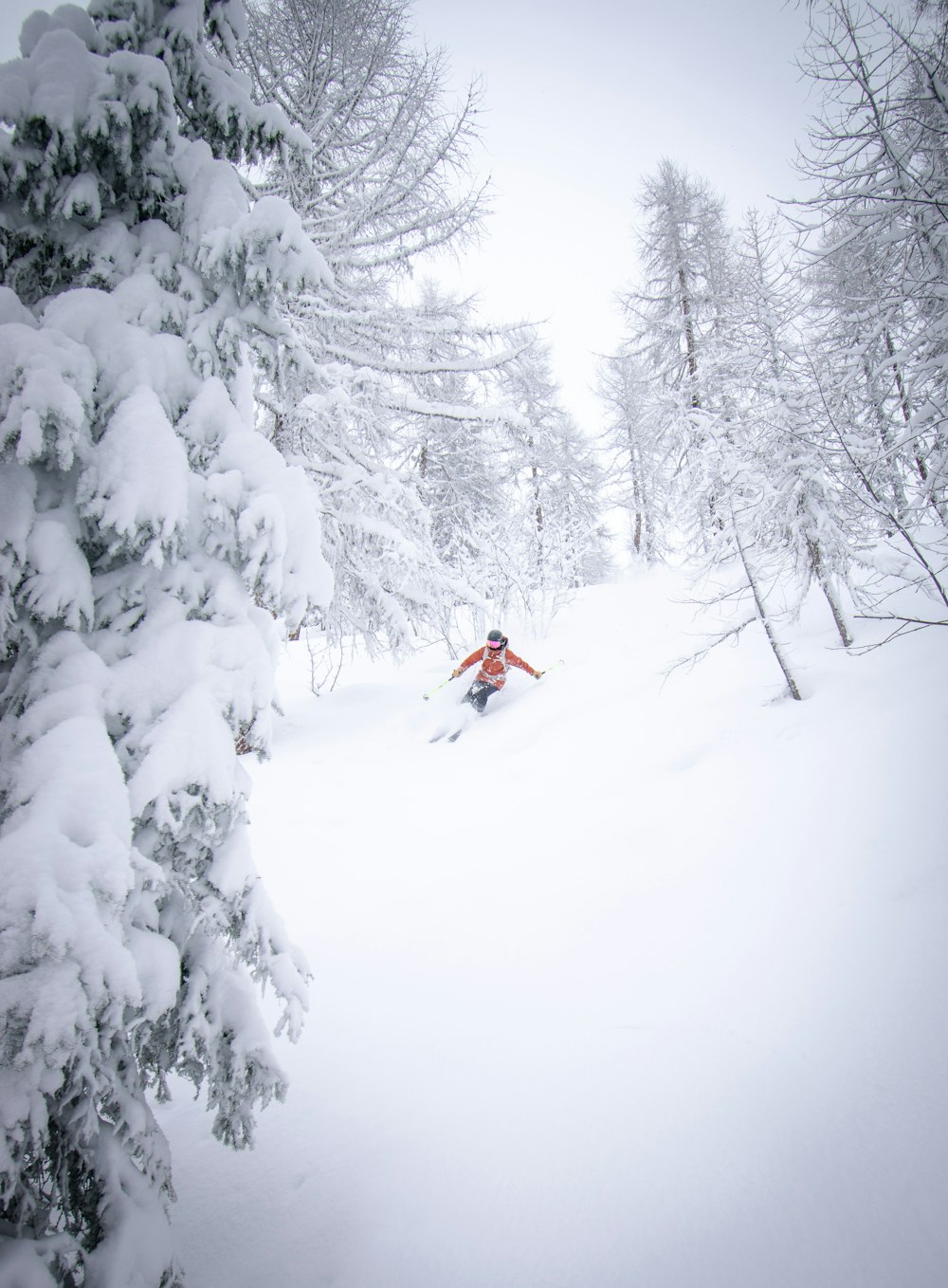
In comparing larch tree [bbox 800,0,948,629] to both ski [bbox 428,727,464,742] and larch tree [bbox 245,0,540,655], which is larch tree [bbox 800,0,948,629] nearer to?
larch tree [bbox 245,0,540,655]

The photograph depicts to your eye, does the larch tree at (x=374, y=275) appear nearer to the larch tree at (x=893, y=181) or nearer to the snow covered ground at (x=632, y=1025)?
the snow covered ground at (x=632, y=1025)

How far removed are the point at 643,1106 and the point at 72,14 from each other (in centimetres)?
594

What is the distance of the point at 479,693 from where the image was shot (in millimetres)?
8773

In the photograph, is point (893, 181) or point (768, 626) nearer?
point (893, 181)

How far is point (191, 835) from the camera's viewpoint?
212 cm

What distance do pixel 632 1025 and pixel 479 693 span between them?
6031mm

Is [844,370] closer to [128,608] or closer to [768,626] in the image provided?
[768,626]

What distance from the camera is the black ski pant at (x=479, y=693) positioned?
8.77 metres

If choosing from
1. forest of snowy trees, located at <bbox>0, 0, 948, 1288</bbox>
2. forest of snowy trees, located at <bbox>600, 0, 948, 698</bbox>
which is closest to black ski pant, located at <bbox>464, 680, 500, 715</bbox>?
forest of snowy trees, located at <bbox>600, 0, 948, 698</bbox>

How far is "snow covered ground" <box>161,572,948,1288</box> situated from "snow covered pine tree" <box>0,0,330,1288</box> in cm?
81

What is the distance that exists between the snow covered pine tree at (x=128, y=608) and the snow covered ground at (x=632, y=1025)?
2.67 feet

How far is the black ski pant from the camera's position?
345 inches

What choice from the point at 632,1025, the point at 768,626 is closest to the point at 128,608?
the point at 632,1025

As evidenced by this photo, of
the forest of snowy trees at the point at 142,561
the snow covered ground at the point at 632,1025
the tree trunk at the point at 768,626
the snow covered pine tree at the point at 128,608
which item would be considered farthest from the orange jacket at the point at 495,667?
the snow covered pine tree at the point at 128,608
